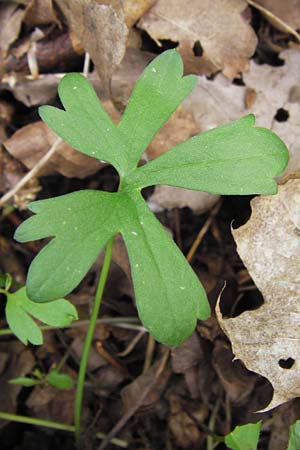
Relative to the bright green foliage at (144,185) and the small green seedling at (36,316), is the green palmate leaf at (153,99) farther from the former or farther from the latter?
the small green seedling at (36,316)

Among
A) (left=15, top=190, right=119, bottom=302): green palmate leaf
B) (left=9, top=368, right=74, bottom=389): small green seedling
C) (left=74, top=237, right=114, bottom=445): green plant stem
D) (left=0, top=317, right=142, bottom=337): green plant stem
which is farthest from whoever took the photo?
(left=0, top=317, right=142, bottom=337): green plant stem

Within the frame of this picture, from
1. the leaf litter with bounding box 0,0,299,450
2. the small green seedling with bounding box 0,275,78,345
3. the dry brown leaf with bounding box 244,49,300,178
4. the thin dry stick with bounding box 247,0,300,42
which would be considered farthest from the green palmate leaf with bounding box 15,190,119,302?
the thin dry stick with bounding box 247,0,300,42

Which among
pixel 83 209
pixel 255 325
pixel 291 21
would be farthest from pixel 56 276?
pixel 291 21

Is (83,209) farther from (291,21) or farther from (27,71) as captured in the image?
(291,21)

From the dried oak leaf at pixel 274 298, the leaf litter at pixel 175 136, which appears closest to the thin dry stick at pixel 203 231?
the leaf litter at pixel 175 136

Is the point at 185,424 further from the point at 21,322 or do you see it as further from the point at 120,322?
the point at 21,322

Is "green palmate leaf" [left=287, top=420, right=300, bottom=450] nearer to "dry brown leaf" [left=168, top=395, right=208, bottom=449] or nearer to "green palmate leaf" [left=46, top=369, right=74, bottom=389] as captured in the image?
"dry brown leaf" [left=168, top=395, right=208, bottom=449]
